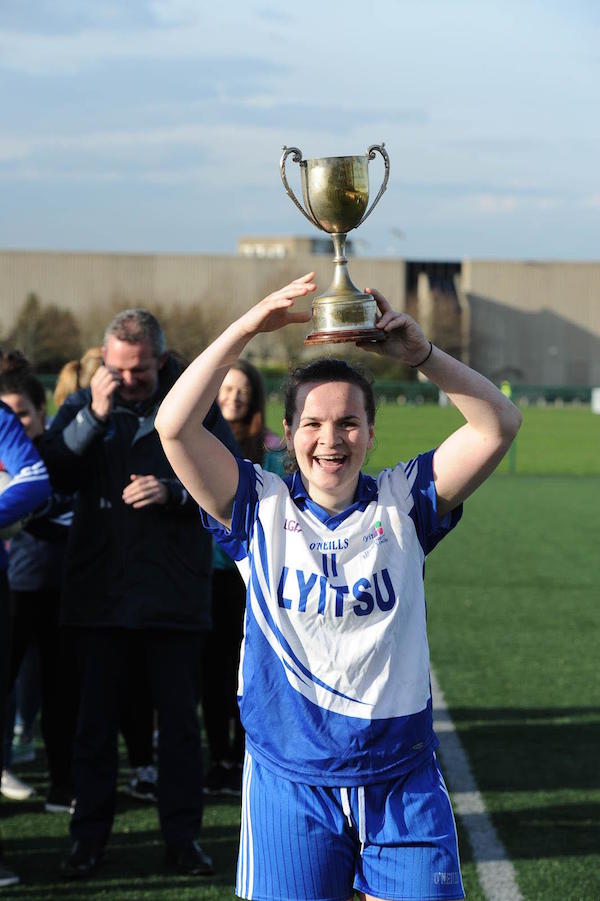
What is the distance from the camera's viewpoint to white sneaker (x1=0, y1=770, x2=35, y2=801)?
5680 mm

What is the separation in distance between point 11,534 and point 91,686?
715 mm

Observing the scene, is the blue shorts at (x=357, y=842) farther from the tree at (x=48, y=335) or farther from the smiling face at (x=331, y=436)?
the tree at (x=48, y=335)

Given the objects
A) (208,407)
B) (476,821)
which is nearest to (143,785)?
(476,821)

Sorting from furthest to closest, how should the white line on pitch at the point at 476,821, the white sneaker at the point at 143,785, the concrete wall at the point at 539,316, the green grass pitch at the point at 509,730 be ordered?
the concrete wall at the point at 539,316 < the white sneaker at the point at 143,785 < the green grass pitch at the point at 509,730 < the white line on pitch at the point at 476,821

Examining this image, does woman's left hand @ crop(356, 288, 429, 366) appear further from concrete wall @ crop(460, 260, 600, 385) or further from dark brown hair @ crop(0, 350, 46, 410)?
concrete wall @ crop(460, 260, 600, 385)

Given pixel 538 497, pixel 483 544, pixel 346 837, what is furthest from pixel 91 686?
pixel 538 497

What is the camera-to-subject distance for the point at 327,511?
309 cm

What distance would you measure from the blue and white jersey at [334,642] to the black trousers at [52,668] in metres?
2.71

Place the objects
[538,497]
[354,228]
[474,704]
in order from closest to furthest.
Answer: [354,228] < [474,704] < [538,497]

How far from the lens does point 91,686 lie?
193 inches

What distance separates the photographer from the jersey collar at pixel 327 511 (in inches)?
121

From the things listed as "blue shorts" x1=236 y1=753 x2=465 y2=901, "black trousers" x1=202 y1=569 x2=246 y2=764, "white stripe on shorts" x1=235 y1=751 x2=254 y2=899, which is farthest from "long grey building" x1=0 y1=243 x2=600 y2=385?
"blue shorts" x1=236 y1=753 x2=465 y2=901

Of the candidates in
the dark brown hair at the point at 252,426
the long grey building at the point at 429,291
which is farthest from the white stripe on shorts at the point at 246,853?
the long grey building at the point at 429,291

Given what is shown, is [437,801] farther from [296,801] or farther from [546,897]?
[546,897]
